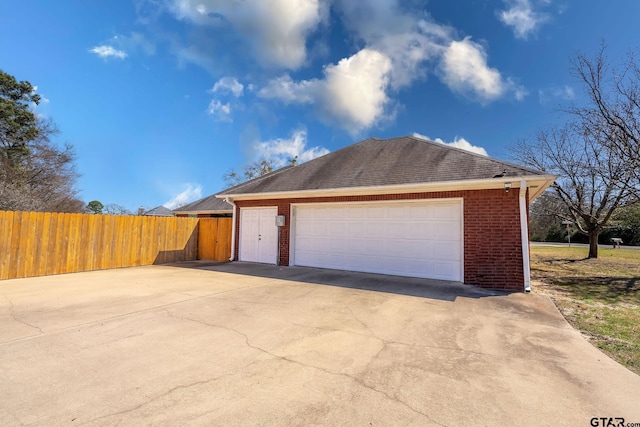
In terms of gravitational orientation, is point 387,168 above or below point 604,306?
above

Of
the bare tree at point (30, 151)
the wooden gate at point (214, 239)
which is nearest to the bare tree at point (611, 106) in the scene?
the wooden gate at point (214, 239)

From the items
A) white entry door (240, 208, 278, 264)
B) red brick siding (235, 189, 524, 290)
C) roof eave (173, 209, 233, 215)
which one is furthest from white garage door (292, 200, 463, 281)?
roof eave (173, 209, 233, 215)

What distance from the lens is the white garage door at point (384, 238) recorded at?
8.02 metres

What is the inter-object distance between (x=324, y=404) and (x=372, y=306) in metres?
3.27

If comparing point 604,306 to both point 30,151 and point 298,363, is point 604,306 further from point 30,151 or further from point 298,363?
point 30,151

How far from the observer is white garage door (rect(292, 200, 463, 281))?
8.02 metres

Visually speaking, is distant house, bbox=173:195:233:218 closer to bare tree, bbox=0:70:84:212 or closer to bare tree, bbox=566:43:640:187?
bare tree, bbox=0:70:84:212

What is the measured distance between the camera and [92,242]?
9758mm

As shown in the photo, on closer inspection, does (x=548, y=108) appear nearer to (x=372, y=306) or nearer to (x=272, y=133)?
(x=372, y=306)

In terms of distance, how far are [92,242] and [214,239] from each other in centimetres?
438

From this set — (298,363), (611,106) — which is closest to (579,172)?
(611,106)

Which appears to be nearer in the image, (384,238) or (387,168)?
(384,238)

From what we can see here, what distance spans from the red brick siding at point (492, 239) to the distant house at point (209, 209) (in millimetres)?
12257

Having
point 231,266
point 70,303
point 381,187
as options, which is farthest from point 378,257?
point 70,303
